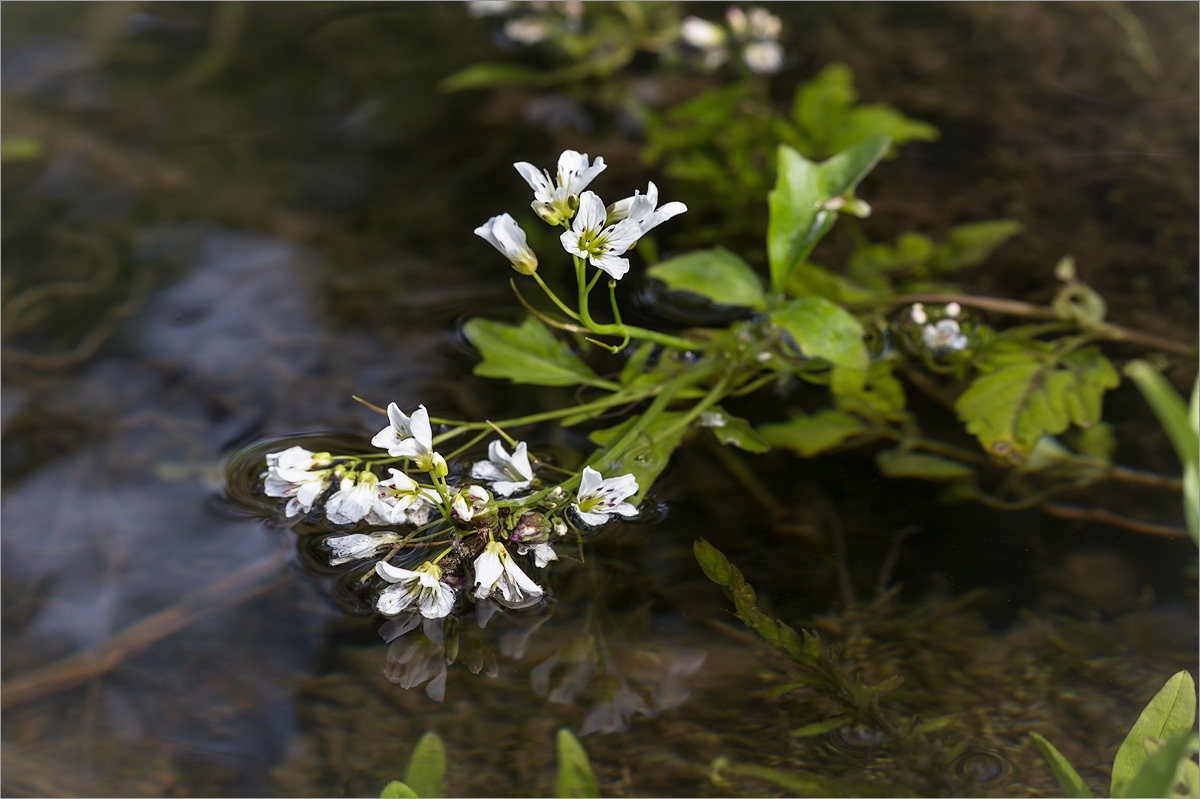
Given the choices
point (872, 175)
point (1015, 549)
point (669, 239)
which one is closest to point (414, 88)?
point (669, 239)

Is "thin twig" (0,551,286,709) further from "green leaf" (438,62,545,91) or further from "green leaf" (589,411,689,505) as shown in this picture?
"green leaf" (438,62,545,91)

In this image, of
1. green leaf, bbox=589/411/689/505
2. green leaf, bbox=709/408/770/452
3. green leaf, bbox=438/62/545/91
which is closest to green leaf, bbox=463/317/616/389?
green leaf, bbox=589/411/689/505

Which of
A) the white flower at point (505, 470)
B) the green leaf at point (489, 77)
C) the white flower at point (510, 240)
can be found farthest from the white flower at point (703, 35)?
the white flower at point (505, 470)

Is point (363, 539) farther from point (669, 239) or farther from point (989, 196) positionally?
point (989, 196)

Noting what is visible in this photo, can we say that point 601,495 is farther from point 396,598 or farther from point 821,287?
point 821,287

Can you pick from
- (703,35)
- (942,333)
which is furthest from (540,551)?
(703,35)

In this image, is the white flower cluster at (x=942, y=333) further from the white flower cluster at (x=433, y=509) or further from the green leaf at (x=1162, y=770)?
the green leaf at (x=1162, y=770)

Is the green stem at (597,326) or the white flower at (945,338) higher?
the green stem at (597,326)
